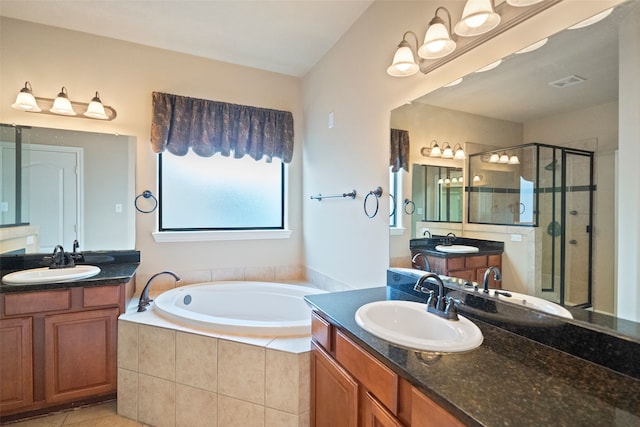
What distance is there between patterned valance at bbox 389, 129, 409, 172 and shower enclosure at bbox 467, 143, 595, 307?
532 mm

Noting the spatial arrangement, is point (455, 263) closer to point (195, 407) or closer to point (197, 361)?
point (197, 361)

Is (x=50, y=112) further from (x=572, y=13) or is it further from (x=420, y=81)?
(x=572, y=13)

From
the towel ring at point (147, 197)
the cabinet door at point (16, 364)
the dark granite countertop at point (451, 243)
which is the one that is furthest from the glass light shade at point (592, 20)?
the cabinet door at point (16, 364)

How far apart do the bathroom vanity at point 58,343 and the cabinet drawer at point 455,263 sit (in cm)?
209

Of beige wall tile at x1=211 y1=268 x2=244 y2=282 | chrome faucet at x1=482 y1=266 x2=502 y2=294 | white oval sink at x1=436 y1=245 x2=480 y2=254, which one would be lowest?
beige wall tile at x1=211 y1=268 x2=244 y2=282

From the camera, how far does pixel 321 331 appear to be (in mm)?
1469

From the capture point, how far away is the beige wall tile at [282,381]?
1599 millimetres

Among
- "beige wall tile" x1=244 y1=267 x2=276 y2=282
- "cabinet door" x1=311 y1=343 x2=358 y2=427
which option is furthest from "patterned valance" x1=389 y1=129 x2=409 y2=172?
"beige wall tile" x1=244 y1=267 x2=276 y2=282

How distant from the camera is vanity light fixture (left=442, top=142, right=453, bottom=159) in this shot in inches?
62.7

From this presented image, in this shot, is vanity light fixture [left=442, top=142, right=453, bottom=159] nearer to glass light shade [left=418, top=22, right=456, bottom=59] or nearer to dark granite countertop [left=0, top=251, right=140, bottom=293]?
glass light shade [left=418, top=22, right=456, bottom=59]

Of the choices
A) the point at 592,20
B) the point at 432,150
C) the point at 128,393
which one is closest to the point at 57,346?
the point at 128,393

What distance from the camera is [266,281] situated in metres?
3.23

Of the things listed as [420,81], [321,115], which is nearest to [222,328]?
[420,81]

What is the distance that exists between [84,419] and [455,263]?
2.47 metres
